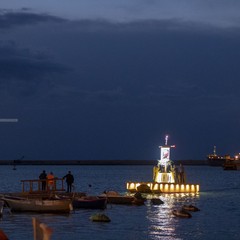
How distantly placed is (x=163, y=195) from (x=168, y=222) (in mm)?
24020

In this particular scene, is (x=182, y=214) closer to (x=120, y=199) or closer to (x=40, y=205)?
(x=120, y=199)

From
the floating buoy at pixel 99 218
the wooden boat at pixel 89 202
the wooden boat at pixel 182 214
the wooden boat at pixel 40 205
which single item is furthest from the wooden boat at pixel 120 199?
the floating buoy at pixel 99 218

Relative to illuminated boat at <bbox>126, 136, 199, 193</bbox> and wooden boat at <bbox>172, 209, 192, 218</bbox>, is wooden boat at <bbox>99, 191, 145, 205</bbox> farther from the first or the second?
illuminated boat at <bbox>126, 136, 199, 193</bbox>

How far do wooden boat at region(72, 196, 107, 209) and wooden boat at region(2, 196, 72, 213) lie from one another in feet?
10.7

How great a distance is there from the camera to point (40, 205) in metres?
43.2

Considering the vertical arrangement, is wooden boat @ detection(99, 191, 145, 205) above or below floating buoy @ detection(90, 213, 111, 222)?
above

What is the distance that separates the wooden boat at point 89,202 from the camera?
47.8m

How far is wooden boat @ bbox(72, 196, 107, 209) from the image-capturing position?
157 feet

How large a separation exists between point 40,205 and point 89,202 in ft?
18.9

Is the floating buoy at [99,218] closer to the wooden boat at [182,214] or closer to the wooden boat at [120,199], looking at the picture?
the wooden boat at [182,214]

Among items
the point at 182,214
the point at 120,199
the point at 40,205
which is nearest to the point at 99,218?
the point at 40,205

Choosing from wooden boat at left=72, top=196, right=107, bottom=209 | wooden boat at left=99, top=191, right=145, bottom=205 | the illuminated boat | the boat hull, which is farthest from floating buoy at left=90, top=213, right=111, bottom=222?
the illuminated boat

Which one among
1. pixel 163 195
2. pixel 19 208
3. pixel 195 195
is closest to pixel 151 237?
pixel 19 208

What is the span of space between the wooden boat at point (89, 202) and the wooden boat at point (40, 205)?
3.27 meters
